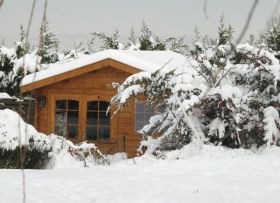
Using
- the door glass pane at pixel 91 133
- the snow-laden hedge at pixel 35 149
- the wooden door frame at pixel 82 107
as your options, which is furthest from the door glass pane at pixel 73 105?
the snow-laden hedge at pixel 35 149

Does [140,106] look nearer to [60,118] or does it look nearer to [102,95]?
[102,95]

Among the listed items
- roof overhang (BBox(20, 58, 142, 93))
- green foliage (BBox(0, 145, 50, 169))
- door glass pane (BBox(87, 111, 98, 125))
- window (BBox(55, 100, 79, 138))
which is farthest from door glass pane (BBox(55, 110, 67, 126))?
green foliage (BBox(0, 145, 50, 169))

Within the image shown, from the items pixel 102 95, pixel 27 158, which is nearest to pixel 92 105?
pixel 102 95

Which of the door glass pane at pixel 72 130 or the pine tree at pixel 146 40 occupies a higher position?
the pine tree at pixel 146 40

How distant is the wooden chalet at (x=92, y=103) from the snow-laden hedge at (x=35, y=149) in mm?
4041

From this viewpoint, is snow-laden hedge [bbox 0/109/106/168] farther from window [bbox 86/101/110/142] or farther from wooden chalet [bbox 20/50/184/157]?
window [bbox 86/101/110/142]

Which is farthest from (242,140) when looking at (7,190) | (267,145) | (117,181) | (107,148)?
(107,148)

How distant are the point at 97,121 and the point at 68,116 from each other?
0.88 metres

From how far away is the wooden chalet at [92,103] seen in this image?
544 inches

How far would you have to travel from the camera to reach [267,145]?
802cm

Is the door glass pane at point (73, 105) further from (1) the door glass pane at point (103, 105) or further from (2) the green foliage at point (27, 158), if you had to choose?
(2) the green foliage at point (27, 158)

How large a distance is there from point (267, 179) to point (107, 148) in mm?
9087

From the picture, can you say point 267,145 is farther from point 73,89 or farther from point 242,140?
point 73,89

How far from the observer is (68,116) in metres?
14.4
